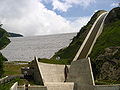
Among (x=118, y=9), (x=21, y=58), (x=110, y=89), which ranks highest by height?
(x=118, y=9)

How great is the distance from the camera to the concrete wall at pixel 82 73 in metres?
41.0

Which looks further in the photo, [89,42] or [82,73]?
[89,42]

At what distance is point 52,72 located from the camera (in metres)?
50.3

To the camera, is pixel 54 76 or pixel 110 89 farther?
pixel 54 76

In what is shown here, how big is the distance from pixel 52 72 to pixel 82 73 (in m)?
8.00

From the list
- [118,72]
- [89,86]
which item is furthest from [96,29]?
[89,86]

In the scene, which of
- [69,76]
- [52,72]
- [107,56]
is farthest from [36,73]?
[107,56]

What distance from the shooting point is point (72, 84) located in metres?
45.2

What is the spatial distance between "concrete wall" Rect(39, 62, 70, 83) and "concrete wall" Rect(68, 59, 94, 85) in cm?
211

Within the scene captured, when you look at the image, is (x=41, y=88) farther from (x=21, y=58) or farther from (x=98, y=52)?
(x=21, y=58)

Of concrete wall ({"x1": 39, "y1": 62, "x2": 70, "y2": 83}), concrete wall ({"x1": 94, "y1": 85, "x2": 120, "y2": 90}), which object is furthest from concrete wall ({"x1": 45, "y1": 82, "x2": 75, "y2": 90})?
concrete wall ({"x1": 94, "y1": 85, "x2": 120, "y2": 90})

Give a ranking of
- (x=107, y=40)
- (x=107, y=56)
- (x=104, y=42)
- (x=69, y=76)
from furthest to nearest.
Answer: (x=107, y=40) < (x=104, y=42) < (x=69, y=76) < (x=107, y=56)

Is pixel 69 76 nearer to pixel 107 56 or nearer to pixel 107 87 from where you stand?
pixel 107 56

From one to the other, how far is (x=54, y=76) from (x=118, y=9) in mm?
35636
